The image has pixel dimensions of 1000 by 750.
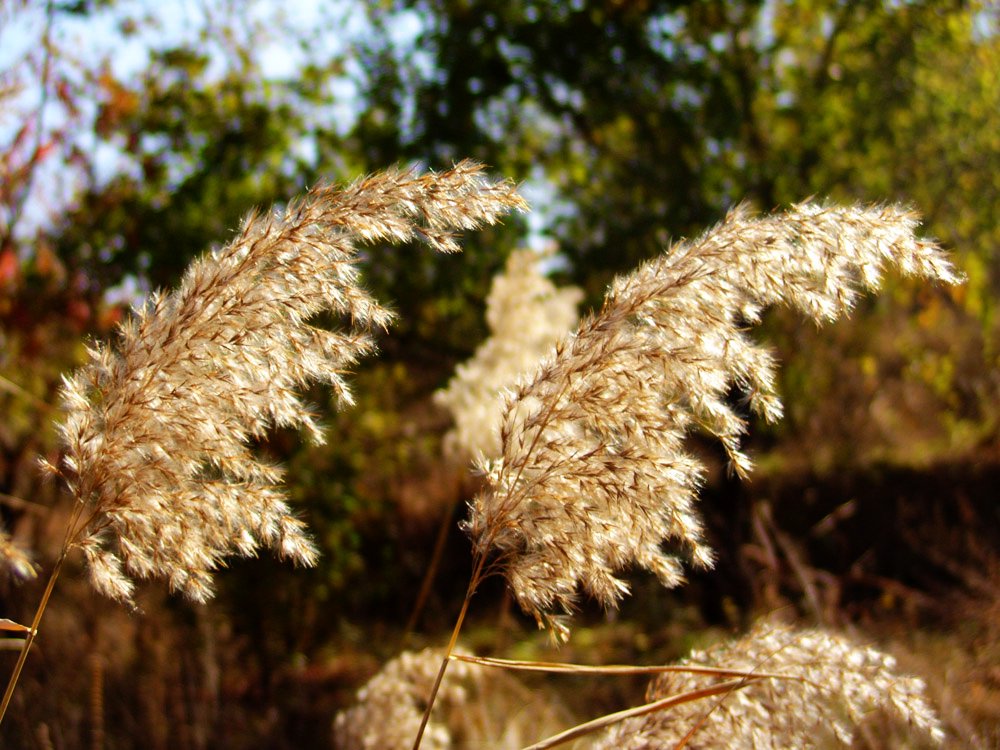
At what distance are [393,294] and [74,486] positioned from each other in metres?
4.48

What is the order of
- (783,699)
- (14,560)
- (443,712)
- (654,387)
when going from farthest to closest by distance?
(443,712), (783,699), (654,387), (14,560)

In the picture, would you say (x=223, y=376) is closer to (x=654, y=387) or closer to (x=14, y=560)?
(x=14, y=560)

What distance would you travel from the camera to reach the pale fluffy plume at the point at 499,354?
3773 millimetres

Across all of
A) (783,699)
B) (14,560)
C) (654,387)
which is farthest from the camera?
(783,699)

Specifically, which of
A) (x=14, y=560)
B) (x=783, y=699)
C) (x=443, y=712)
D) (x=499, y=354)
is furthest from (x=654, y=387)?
(x=443, y=712)

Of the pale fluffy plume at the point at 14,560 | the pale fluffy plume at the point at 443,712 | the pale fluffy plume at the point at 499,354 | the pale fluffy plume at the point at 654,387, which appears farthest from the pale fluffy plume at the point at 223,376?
the pale fluffy plume at the point at 499,354

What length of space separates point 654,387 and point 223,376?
0.72 metres

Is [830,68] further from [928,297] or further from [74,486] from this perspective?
[74,486]

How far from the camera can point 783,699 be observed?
171cm

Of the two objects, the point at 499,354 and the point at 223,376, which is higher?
the point at 499,354

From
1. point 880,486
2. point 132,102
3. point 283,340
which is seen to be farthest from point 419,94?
point 283,340

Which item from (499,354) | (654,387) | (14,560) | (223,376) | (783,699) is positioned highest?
(499,354)

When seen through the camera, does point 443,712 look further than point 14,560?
Yes

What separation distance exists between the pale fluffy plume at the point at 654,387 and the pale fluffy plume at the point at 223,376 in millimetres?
302
